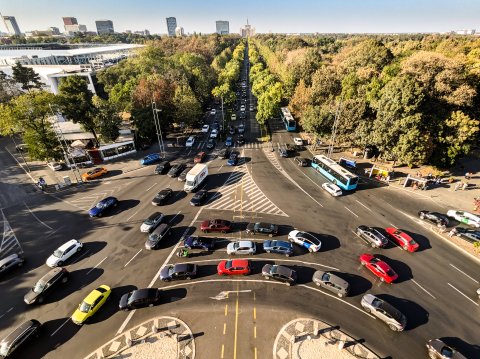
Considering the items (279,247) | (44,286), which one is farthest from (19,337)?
(279,247)

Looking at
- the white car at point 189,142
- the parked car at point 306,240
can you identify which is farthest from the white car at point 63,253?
the white car at point 189,142

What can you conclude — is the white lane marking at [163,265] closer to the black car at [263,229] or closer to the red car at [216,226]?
the red car at [216,226]

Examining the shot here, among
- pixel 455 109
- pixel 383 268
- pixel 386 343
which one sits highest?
pixel 455 109

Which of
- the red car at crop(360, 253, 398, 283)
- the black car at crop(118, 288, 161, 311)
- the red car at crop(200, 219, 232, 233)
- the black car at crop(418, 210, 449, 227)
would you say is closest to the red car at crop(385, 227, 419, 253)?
the red car at crop(360, 253, 398, 283)

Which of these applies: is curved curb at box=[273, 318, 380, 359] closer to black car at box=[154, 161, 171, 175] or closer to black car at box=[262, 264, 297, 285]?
black car at box=[262, 264, 297, 285]

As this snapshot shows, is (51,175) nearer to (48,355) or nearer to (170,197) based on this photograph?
(170,197)

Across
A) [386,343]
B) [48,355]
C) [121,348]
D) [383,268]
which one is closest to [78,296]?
[48,355]
